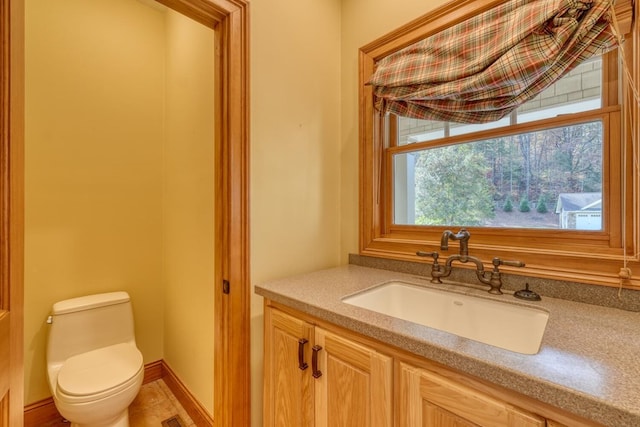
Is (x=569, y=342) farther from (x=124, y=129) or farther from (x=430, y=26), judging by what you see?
(x=124, y=129)

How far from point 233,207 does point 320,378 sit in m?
0.72

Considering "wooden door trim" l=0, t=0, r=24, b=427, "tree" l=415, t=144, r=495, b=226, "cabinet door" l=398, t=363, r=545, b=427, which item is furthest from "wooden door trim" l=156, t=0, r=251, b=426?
"tree" l=415, t=144, r=495, b=226

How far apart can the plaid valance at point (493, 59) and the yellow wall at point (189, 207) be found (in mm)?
976

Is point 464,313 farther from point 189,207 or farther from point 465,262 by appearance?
point 189,207

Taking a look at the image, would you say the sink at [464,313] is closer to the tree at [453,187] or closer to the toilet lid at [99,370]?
the tree at [453,187]

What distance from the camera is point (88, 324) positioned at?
5.58ft

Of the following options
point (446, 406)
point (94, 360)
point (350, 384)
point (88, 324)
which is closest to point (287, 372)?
point (350, 384)

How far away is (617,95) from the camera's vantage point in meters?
0.96

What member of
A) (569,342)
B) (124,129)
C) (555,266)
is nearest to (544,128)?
(555,266)

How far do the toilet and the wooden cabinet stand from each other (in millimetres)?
842

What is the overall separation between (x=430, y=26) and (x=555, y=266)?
1159mm

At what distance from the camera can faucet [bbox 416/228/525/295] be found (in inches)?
41.7

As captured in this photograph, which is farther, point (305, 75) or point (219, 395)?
point (305, 75)

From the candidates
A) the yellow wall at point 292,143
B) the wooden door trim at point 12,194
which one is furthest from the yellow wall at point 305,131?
the wooden door trim at point 12,194
